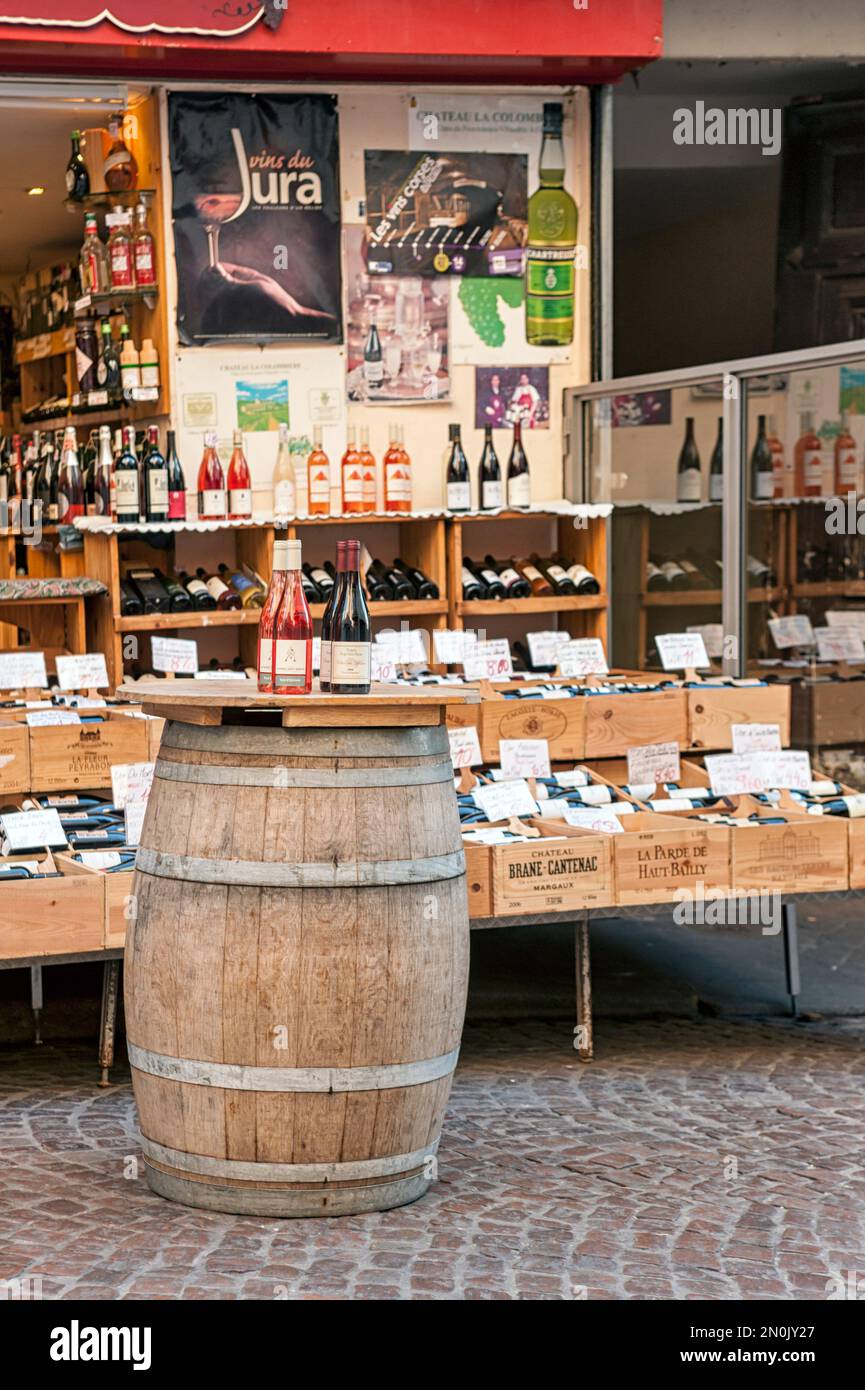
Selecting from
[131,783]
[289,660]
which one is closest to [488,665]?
[131,783]

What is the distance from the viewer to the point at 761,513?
20.5ft

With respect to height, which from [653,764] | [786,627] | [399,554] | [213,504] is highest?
[213,504]

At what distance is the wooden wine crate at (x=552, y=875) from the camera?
4824 millimetres

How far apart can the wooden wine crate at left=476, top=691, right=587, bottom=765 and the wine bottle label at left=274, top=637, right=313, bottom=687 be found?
219 centimetres

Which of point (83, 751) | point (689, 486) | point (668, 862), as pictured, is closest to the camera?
point (668, 862)

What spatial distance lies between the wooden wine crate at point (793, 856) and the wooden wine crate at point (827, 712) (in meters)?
1.47

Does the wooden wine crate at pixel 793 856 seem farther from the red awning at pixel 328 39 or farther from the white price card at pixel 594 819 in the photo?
the red awning at pixel 328 39

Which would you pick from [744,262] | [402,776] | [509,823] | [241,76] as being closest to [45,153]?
[241,76]

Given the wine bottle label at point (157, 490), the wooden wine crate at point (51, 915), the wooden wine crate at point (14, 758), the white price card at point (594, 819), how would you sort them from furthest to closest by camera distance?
the wine bottle label at point (157, 490)
the wooden wine crate at point (14, 758)
the white price card at point (594, 819)
the wooden wine crate at point (51, 915)

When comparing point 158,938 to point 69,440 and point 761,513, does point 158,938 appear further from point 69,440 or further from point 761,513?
point 69,440

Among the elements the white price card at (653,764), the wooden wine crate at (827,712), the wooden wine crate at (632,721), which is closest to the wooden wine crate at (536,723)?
the wooden wine crate at (632,721)

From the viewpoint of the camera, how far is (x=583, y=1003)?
16.8 ft

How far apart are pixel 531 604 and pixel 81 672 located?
192 cm

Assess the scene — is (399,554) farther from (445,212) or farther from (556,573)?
(445,212)
